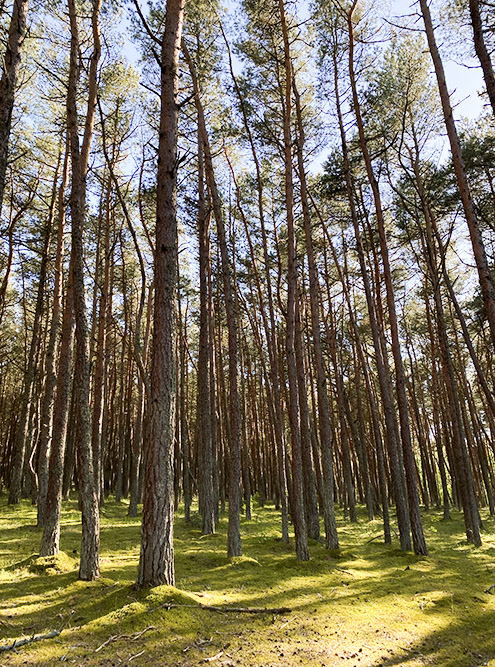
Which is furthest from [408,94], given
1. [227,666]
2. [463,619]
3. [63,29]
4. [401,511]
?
[227,666]

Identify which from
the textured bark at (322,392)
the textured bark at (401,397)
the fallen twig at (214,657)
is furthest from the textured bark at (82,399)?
the textured bark at (401,397)

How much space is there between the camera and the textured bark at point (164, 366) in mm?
5027

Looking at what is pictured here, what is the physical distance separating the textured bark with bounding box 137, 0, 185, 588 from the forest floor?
465 mm

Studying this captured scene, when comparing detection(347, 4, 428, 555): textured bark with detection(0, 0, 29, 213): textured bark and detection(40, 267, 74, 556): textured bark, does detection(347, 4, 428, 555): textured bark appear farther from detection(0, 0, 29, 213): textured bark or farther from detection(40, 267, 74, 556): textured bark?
detection(0, 0, 29, 213): textured bark

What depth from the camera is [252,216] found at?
51.0ft

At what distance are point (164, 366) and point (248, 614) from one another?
3.13 m

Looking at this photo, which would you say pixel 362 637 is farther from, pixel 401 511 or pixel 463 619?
pixel 401 511

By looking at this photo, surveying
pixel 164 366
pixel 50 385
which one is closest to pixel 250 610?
pixel 164 366

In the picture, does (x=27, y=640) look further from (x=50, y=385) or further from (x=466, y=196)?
(x=466, y=196)

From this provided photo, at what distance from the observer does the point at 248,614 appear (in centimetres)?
506

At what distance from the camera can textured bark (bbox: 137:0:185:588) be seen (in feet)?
16.5

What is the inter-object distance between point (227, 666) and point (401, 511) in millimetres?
8157

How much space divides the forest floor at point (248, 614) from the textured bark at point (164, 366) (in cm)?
47

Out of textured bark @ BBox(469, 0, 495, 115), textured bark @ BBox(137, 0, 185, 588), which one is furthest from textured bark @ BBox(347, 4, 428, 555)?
textured bark @ BBox(137, 0, 185, 588)
